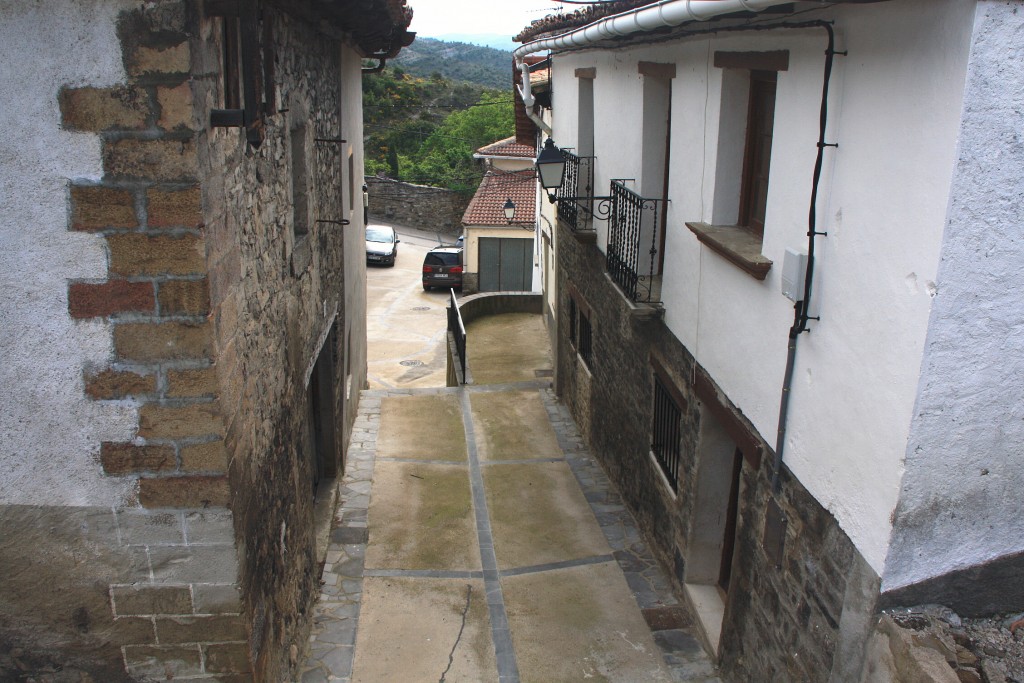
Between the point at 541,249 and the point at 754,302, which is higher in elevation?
the point at 754,302

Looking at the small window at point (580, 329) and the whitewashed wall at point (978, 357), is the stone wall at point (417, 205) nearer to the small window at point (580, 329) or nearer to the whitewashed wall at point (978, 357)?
the small window at point (580, 329)

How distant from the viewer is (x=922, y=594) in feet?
12.4

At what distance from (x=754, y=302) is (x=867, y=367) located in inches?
53.9

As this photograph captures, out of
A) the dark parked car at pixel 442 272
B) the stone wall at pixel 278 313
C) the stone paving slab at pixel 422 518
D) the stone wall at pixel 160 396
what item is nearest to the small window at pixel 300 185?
the stone wall at pixel 278 313

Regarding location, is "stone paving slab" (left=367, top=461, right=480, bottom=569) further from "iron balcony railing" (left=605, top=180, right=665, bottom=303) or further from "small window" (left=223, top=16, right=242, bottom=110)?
"small window" (left=223, top=16, right=242, bottom=110)

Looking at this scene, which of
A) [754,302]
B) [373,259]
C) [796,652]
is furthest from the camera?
[373,259]

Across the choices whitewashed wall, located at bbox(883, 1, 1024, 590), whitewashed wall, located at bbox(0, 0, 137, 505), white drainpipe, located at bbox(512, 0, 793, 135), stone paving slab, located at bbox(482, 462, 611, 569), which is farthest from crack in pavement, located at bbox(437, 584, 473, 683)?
white drainpipe, located at bbox(512, 0, 793, 135)

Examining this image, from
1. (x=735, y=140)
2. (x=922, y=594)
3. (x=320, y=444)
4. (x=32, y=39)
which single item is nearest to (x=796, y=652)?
(x=922, y=594)

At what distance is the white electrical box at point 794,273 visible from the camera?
437cm

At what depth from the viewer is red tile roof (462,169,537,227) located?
24281 millimetres

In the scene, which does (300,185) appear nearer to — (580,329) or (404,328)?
(580,329)

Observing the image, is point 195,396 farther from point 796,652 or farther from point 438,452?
point 438,452

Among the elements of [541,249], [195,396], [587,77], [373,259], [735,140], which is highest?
[587,77]

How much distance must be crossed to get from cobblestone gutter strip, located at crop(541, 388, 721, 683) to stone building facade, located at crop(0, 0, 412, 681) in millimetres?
2978
